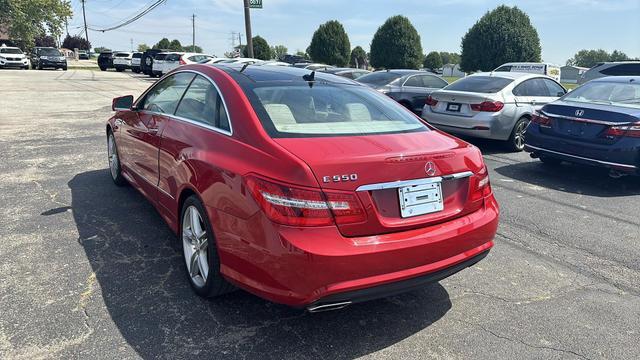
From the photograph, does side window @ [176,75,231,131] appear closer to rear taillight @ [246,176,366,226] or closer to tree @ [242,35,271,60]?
rear taillight @ [246,176,366,226]

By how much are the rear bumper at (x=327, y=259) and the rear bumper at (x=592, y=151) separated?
4.42 m

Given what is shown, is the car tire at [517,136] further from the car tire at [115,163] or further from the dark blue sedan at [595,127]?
the car tire at [115,163]

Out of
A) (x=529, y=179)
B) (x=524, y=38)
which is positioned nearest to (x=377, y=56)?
(x=524, y=38)

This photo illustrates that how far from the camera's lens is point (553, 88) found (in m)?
9.58

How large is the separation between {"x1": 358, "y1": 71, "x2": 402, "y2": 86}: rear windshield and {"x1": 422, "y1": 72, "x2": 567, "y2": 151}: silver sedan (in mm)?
2513

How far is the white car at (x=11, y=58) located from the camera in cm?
3453

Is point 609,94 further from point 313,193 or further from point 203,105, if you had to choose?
point 313,193

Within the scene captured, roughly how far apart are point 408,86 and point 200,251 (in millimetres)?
9222

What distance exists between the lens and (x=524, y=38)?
116 feet

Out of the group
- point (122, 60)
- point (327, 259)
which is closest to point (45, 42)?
point (122, 60)

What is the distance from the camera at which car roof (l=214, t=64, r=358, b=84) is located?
347cm

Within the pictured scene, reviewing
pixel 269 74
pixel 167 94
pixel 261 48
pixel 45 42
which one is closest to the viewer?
pixel 269 74

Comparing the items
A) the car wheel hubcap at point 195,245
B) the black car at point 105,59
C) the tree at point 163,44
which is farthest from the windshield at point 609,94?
the tree at point 163,44

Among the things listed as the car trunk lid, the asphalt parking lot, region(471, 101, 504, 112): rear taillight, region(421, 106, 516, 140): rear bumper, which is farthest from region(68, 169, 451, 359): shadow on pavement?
region(471, 101, 504, 112): rear taillight
